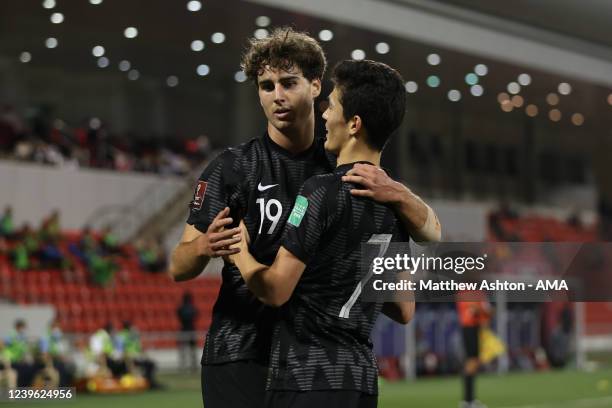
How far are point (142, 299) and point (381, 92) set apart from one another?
19.7 m

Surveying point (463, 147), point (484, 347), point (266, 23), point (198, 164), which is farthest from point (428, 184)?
point (484, 347)

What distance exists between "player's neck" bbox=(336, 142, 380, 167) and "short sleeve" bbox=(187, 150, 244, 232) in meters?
0.50

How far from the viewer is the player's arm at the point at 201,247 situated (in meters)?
3.28

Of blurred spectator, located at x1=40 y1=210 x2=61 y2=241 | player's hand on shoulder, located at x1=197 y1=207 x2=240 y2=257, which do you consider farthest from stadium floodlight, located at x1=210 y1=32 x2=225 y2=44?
player's hand on shoulder, located at x1=197 y1=207 x2=240 y2=257

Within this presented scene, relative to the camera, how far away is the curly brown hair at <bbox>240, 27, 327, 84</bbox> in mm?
3689

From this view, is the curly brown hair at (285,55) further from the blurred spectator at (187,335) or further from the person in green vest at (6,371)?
the blurred spectator at (187,335)

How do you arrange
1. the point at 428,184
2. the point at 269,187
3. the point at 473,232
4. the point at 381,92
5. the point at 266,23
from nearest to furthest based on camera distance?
the point at 381,92 → the point at 269,187 → the point at 266,23 → the point at 473,232 → the point at 428,184

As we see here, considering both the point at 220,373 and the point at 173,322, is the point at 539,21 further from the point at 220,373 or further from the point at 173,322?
the point at 220,373

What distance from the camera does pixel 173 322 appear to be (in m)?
22.5

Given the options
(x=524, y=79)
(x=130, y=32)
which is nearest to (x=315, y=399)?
(x=130, y=32)

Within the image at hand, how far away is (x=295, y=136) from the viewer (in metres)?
3.78

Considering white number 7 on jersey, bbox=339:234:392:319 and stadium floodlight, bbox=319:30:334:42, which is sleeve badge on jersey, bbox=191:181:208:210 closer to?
white number 7 on jersey, bbox=339:234:392:319

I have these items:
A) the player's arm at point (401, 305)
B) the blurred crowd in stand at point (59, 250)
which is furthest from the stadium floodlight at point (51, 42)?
the player's arm at point (401, 305)

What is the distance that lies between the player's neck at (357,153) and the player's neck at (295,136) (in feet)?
1.46
